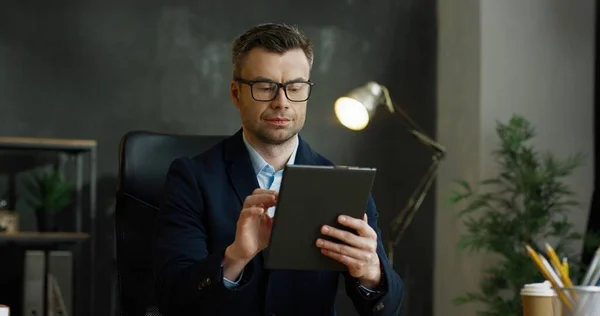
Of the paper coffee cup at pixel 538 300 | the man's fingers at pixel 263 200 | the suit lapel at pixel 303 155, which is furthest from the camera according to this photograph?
the suit lapel at pixel 303 155

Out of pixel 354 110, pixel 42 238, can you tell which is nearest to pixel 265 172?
pixel 354 110

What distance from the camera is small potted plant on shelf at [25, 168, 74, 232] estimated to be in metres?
3.78

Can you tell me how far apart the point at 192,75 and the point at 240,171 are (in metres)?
2.18

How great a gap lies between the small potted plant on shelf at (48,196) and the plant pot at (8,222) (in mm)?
118

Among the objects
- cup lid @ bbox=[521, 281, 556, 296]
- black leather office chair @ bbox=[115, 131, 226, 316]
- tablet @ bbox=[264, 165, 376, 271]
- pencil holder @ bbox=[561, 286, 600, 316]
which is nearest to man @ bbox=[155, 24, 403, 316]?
tablet @ bbox=[264, 165, 376, 271]

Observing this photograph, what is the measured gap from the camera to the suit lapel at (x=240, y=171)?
2004 mm

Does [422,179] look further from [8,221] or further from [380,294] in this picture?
[380,294]

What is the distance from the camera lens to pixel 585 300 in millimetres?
1304

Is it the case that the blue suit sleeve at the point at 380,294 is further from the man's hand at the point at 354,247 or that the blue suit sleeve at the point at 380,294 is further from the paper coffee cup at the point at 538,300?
the paper coffee cup at the point at 538,300

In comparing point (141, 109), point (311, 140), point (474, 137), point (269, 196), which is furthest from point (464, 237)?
point (269, 196)

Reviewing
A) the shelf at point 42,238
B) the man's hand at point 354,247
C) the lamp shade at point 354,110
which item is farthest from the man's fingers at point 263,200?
the shelf at point 42,238

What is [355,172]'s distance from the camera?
5.29ft

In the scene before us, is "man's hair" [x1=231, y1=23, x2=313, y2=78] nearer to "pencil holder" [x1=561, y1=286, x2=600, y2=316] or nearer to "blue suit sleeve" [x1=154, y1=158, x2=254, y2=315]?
"blue suit sleeve" [x1=154, y1=158, x2=254, y2=315]

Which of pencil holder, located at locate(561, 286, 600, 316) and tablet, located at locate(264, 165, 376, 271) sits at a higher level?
tablet, located at locate(264, 165, 376, 271)
